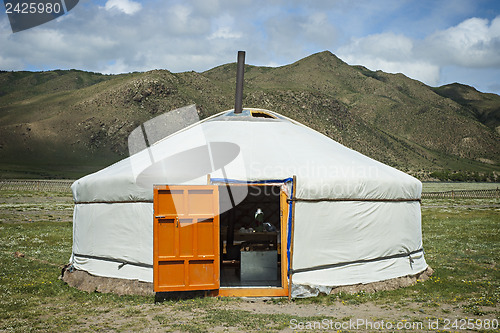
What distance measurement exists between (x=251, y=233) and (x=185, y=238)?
1.80 m

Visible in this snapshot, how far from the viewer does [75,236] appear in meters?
7.82

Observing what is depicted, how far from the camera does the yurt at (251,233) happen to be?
637 centimetres

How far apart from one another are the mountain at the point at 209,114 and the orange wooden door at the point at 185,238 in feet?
196

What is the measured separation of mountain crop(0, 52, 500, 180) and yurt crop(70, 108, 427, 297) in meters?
58.7

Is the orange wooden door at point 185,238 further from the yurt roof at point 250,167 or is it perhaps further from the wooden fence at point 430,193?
the wooden fence at point 430,193

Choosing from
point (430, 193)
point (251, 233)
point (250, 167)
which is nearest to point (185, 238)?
point (250, 167)

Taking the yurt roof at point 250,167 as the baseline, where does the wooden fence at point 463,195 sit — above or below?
below

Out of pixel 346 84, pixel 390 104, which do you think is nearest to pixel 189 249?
pixel 390 104

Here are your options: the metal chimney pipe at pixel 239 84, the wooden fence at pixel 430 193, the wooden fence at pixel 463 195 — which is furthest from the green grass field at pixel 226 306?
the wooden fence at pixel 430 193

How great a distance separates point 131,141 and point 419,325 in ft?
15.4

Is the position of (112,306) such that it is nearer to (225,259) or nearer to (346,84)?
(225,259)

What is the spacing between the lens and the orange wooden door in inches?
247

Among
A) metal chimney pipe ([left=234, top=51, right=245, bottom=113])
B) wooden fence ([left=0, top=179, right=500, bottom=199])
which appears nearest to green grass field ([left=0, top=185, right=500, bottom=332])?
metal chimney pipe ([left=234, top=51, right=245, bottom=113])

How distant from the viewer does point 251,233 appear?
793 centimetres
